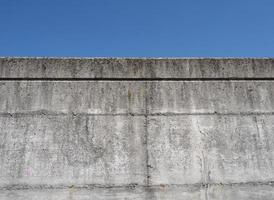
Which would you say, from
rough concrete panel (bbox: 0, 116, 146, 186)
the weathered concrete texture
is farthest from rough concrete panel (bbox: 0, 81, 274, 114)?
the weathered concrete texture

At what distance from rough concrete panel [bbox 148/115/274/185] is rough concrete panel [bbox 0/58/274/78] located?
492 mm

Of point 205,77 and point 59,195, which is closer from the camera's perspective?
point 59,195

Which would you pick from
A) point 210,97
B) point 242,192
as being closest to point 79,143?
point 210,97

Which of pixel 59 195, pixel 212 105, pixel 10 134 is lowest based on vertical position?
pixel 59 195

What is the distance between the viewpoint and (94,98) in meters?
4.32

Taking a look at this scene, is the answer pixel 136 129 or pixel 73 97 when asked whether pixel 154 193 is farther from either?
pixel 73 97

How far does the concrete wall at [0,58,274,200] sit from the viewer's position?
4.09m

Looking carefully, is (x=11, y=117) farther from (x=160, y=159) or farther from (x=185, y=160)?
(x=185, y=160)

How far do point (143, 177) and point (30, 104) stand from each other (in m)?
1.40

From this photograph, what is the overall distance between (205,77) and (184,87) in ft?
0.85

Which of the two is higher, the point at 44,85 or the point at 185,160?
the point at 44,85

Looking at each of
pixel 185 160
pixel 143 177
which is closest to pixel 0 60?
pixel 143 177

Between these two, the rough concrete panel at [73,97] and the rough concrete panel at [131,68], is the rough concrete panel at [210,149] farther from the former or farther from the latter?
the rough concrete panel at [131,68]

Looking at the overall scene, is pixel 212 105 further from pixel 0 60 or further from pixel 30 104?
pixel 0 60
